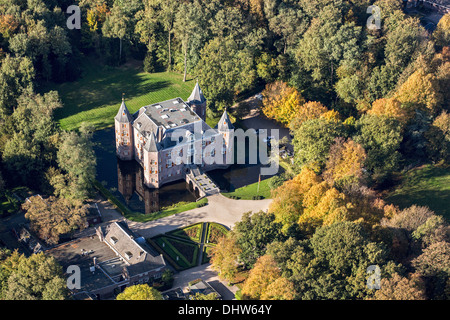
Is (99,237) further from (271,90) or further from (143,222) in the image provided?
(271,90)

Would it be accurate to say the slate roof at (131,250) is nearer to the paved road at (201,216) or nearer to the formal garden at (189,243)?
the formal garden at (189,243)

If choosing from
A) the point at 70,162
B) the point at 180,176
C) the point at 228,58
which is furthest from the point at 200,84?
the point at 70,162

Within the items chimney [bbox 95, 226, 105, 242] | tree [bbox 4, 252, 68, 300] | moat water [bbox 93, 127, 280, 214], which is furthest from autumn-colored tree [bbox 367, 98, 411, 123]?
tree [bbox 4, 252, 68, 300]

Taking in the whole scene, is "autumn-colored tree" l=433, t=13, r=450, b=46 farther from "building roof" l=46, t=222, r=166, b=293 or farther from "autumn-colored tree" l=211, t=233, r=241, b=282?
"building roof" l=46, t=222, r=166, b=293

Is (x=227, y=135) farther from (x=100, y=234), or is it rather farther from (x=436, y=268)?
(x=436, y=268)

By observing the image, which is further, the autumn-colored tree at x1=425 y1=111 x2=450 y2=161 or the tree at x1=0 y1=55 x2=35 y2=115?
the tree at x1=0 y1=55 x2=35 y2=115

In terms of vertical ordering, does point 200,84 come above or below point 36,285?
above

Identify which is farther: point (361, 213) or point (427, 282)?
point (361, 213)
